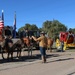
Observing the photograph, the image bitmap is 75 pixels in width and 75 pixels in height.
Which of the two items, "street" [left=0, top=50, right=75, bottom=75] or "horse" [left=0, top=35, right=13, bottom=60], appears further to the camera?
"horse" [left=0, top=35, right=13, bottom=60]

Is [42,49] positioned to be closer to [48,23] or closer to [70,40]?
[70,40]

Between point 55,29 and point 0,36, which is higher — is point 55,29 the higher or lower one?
the higher one

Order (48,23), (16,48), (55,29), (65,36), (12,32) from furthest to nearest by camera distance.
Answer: (48,23), (55,29), (65,36), (12,32), (16,48)

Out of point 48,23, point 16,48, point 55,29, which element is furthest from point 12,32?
point 48,23

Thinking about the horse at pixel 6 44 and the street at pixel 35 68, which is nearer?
the street at pixel 35 68

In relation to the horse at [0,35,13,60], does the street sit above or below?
below

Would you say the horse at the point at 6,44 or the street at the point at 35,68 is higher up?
the horse at the point at 6,44

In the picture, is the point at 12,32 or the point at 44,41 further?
the point at 12,32

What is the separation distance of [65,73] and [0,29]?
31.3 feet

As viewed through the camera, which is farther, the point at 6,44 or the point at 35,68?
the point at 6,44

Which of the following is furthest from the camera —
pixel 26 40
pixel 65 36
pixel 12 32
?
pixel 65 36

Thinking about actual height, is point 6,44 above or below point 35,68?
above

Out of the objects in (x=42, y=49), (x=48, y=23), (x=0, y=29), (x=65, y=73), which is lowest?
(x=65, y=73)

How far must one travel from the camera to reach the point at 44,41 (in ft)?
60.6
